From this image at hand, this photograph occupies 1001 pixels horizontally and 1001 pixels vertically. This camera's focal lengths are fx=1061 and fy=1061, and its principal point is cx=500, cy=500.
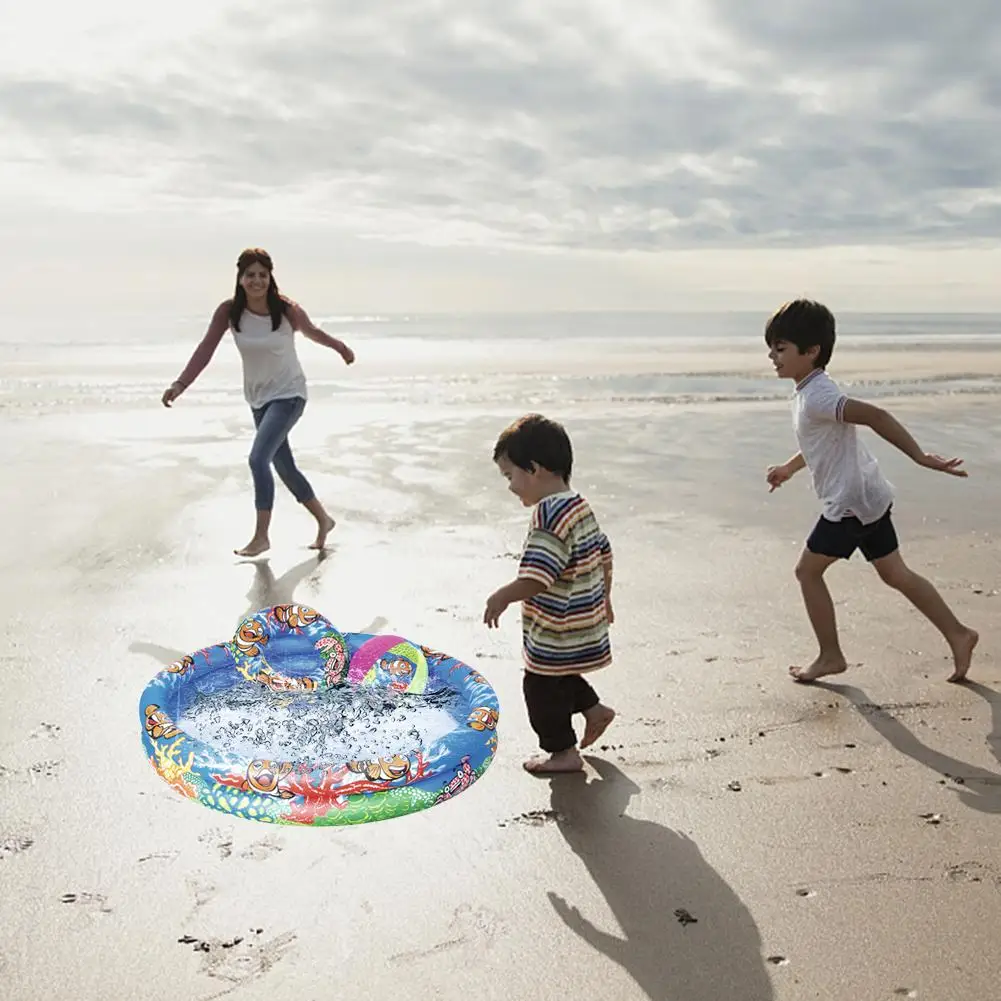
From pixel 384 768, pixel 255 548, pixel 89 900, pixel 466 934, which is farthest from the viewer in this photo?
pixel 255 548

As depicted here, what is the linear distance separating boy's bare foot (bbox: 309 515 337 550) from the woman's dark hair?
1.35 m

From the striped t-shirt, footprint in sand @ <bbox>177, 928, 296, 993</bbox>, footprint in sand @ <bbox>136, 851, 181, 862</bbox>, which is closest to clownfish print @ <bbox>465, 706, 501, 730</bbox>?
the striped t-shirt

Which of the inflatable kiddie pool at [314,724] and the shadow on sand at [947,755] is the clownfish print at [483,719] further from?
the shadow on sand at [947,755]

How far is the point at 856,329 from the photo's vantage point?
5053 cm

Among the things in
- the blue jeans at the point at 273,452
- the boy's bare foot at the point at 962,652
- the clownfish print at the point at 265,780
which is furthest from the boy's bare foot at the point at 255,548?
the boy's bare foot at the point at 962,652

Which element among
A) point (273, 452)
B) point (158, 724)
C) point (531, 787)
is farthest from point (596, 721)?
point (273, 452)

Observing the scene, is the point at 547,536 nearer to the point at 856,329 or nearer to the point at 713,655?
the point at 713,655

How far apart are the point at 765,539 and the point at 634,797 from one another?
390 centimetres

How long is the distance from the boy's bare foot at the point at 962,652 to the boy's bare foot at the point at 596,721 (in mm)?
1782

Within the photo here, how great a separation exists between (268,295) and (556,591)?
408cm

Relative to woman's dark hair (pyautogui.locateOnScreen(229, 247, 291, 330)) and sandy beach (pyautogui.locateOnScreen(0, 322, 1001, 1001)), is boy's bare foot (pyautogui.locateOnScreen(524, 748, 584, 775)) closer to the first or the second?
sandy beach (pyautogui.locateOnScreen(0, 322, 1001, 1001))

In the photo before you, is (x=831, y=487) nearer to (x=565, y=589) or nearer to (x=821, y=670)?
(x=821, y=670)

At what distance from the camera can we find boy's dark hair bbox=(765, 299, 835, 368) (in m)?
4.55

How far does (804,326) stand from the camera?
4.55 meters
